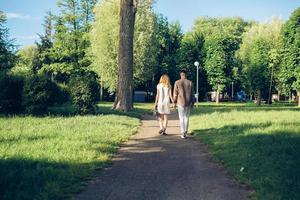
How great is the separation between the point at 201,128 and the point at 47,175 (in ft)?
35.6

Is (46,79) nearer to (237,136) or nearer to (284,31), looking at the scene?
(237,136)

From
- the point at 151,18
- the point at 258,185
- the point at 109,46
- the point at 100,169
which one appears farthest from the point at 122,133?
the point at 151,18

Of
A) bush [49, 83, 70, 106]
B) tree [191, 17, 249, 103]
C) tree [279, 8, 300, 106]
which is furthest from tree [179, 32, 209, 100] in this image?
bush [49, 83, 70, 106]

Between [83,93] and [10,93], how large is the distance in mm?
3454

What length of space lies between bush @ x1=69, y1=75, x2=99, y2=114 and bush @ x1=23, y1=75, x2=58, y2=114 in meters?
1.61

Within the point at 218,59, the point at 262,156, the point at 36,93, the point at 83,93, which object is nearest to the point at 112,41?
the point at 218,59

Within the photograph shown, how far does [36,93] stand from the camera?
20062 mm

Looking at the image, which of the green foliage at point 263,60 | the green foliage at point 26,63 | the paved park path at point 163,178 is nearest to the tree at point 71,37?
the green foliage at point 26,63

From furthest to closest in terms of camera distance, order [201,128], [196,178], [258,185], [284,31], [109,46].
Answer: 1. [284,31]
2. [109,46]
3. [201,128]
4. [196,178]
5. [258,185]

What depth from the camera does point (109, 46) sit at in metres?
51.4

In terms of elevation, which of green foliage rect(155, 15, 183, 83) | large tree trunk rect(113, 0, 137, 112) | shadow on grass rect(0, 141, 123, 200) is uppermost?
green foliage rect(155, 15, 183, 83)

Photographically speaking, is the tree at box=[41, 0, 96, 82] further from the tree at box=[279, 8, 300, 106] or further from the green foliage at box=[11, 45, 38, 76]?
the tree at box=[279, 8, 300, 106]

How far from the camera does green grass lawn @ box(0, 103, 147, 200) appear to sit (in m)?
7.03

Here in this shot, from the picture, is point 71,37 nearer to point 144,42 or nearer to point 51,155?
point 144,42
